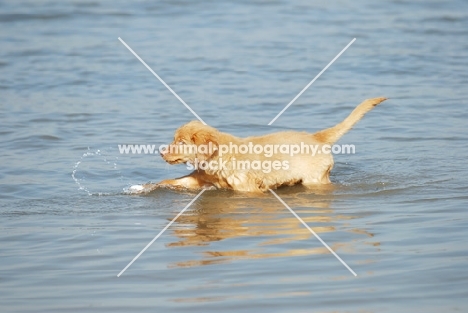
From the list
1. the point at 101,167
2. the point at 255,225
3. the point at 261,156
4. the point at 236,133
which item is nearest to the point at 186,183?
the point at 261,156

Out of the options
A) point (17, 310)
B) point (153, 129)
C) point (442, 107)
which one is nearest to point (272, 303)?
point (17, 310)

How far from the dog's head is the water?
16.8 inches

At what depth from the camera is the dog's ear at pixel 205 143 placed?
312 inches

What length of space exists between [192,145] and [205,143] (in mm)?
132

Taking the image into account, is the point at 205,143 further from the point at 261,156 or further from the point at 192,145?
the point at 261,156

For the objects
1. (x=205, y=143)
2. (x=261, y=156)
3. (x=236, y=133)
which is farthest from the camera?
(x=236, y=133)

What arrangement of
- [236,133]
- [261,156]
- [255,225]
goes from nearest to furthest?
1. [255,225]
2. [261,156]
3. [236,133]

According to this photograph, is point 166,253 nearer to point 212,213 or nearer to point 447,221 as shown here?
point 212,213

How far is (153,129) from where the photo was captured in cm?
1112

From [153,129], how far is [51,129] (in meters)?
1.29

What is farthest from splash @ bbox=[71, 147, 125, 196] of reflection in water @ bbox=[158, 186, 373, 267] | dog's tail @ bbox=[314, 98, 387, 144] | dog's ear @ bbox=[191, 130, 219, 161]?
dog's tail @ bbox=[314, 98, 387, 144]

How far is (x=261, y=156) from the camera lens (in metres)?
8.06

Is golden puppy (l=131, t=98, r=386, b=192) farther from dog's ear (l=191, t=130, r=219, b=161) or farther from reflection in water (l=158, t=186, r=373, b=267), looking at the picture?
reflection in water (l=158, t=186, r=373, b=267)

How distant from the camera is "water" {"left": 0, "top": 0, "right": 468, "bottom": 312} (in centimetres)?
555
